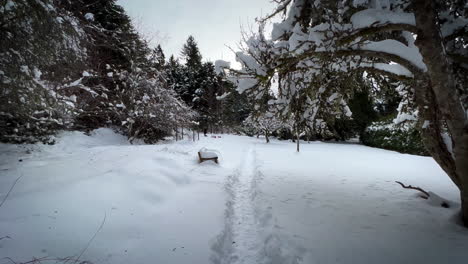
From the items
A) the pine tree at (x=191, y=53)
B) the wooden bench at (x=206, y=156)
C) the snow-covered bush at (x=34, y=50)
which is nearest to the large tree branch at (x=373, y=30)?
the snow-covered bush at (x=34, y=50)

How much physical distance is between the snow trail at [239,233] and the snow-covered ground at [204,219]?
0.7 inches

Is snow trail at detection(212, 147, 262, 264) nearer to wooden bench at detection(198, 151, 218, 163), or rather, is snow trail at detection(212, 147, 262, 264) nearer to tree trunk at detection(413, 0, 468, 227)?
wooden bench at detection(198, 151, 218, 163)

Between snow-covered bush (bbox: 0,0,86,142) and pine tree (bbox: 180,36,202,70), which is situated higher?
pine tree (bbox: 180,36,202,70)

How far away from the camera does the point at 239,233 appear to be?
3348 mm

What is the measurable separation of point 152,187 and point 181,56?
135 feet

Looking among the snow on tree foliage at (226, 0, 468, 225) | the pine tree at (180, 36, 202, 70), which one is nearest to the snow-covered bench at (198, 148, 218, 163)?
the snow on tree foliage at (226, 0, 468, 225)

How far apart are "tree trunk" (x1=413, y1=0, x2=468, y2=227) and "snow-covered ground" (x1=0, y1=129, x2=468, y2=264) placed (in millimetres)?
1078

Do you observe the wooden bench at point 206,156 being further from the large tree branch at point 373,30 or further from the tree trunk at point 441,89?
the tree trunk at point 441,89

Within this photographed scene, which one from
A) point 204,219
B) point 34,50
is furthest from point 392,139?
point 34,50

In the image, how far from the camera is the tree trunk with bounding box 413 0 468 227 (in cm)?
243

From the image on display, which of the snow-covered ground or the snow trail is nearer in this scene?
the snow-covered ground

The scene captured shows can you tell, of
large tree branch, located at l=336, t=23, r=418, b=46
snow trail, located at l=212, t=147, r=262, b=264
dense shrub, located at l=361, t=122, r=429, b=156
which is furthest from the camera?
dense shrub, located at l=361, t=122, r=429, b=156

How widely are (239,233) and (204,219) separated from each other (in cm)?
71

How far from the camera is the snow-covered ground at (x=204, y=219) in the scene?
2.47 meters
